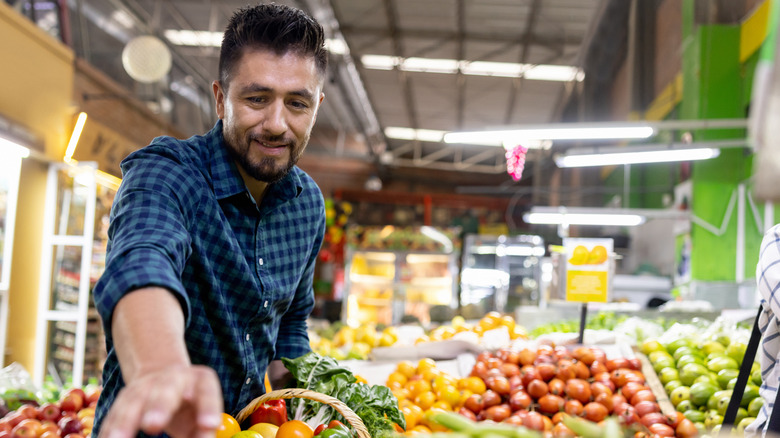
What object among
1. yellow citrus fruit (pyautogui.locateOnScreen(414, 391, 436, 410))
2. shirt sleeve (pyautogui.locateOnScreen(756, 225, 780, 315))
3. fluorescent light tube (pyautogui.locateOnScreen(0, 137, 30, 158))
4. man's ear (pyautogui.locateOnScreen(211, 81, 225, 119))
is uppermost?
fluorescent light tube (pyautogui.locateOnScreen(0, 137, 30, 158))

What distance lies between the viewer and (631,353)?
373 cm

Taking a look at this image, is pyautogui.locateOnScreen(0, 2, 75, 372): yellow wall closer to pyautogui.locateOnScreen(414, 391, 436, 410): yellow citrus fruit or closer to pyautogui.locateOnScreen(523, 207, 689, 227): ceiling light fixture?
pyautogui.locateOnScreen(414, 391, 436, 410): yellow citrus fruit

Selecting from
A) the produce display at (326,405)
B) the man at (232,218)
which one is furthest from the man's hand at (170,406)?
the produce display at (326,405)

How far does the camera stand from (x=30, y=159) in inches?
282

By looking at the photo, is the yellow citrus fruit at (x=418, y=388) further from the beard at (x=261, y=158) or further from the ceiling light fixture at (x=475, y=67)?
the ceiling light fixture at (x=475, y=67)

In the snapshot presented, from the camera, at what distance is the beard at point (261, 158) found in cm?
165

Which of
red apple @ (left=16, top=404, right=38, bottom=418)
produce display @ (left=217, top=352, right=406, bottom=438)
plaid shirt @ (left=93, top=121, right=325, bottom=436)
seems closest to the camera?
plaid shirt @ (left=93, top=121, right=325, bottom=436)

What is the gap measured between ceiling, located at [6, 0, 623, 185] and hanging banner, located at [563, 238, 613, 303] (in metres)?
3.58

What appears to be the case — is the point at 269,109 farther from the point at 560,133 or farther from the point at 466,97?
the point at 466,97

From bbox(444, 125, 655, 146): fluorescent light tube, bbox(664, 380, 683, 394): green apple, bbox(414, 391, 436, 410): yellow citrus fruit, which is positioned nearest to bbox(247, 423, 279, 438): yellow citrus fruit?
bbox(414, 391, 436, 410): yellow citrus fruit

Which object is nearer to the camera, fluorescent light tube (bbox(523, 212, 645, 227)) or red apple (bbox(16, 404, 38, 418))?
red apple (bbox(16, 404, 38, 418))

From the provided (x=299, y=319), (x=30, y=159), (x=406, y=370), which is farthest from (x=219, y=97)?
(x=30, y=159)

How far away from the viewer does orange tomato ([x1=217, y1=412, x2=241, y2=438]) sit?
1635 millimetres

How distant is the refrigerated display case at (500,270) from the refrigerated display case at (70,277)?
7.05 m
